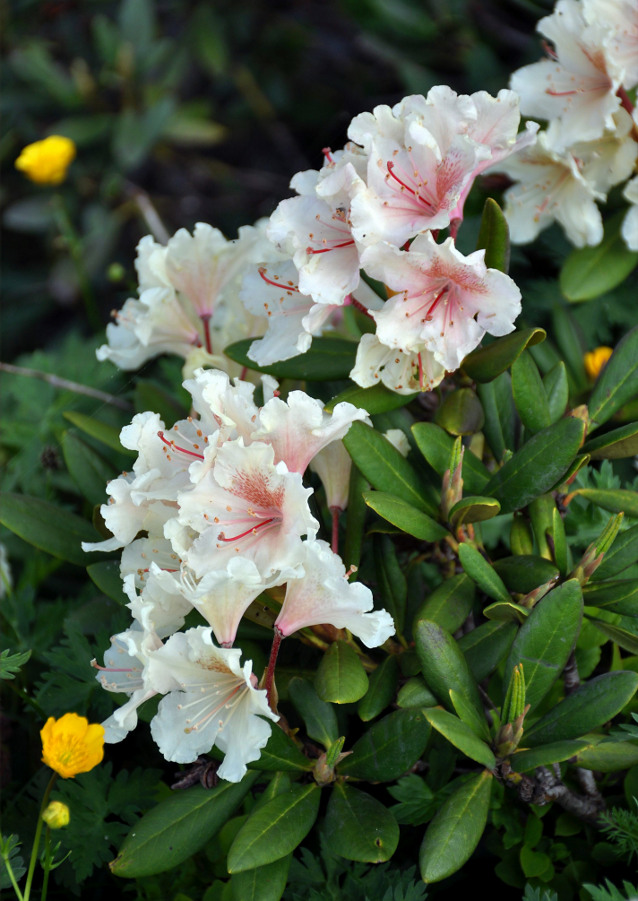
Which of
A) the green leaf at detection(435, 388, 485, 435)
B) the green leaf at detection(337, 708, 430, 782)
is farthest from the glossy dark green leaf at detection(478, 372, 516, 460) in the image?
the green leaf at detection(337, 708, 430, 782)

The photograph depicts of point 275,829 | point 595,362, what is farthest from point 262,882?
point 595,362

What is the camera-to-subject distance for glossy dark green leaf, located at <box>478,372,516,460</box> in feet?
3.85

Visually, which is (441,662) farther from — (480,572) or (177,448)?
(177,448)

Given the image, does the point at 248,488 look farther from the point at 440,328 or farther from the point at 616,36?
the point at 616,36

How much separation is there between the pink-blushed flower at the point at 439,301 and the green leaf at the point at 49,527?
52 centimetres

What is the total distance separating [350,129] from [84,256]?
1974 millimetres

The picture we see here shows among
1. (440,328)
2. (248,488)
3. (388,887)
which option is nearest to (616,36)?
(440,328)

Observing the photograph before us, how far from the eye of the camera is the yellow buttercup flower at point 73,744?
3.30 feet

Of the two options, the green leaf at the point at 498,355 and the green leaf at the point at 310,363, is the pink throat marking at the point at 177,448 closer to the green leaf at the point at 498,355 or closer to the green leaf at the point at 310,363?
the green leaf at the point at 310,363

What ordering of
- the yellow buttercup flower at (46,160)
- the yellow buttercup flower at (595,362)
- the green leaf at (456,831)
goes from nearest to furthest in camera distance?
the green leaf at (456,831), the yellow buttercup flower at (595,362), the yellow buttercup flower at (46,160)

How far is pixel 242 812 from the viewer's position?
1.15 meters

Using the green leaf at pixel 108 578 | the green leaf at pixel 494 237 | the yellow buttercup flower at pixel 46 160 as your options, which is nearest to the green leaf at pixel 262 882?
the green leaf at pixel 108 578

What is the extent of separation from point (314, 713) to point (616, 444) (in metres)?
0.46

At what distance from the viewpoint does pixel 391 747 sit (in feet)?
3.20
